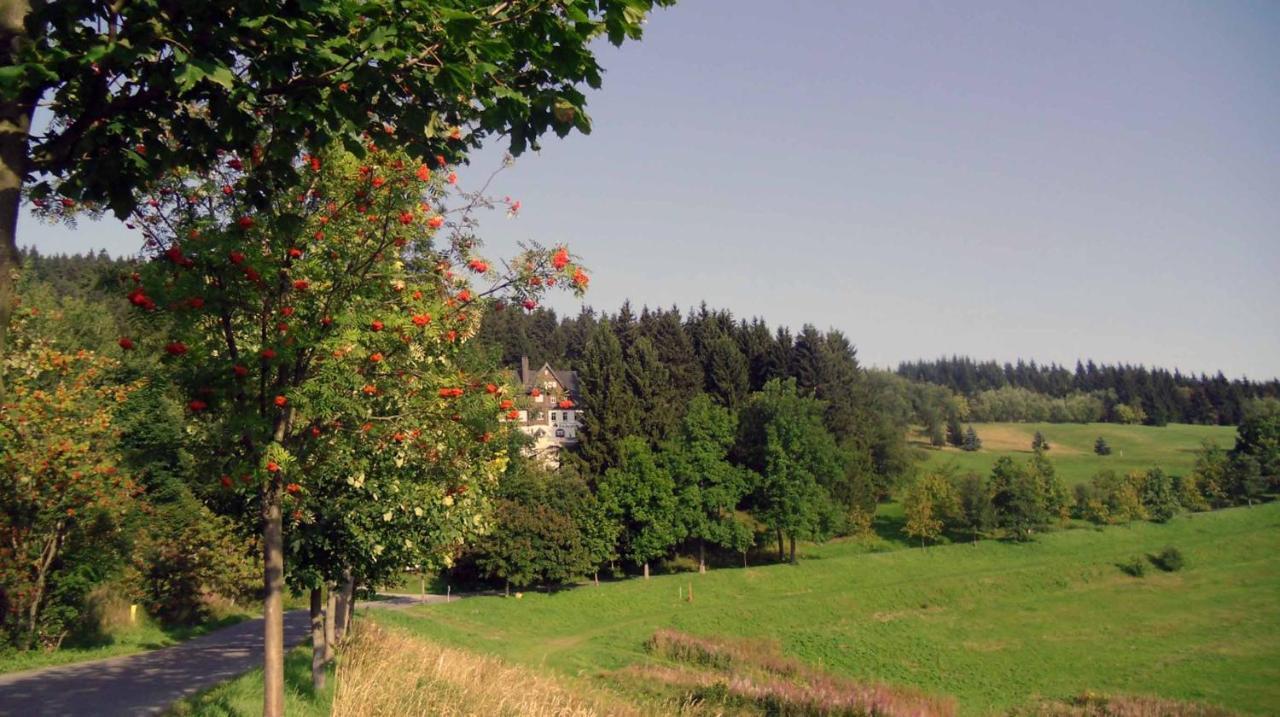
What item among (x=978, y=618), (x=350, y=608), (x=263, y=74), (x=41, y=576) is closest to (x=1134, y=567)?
(x=978, y=618)

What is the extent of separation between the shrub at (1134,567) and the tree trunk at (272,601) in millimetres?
59448

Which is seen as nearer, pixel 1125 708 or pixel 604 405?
pixel 1125 708

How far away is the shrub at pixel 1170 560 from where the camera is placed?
5462cm

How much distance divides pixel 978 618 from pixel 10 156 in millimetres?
49471

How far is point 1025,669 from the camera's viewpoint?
35.6m

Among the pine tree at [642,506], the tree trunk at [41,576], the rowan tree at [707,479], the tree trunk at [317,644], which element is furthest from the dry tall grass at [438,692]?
the rowan tree at [707,479]

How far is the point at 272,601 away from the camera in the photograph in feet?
27.7

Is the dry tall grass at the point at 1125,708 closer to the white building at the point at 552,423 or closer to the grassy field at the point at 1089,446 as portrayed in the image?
the white building at the point at 552,423

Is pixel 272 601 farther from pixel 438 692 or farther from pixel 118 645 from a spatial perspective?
pixel 118 645

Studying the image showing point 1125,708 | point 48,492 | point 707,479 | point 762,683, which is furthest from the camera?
point 707,479

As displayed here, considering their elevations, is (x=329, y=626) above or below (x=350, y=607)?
above

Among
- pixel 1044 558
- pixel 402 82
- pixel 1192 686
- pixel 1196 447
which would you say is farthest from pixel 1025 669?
pixel 1196 447

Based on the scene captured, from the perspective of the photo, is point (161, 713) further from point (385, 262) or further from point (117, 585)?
point (117, 585)

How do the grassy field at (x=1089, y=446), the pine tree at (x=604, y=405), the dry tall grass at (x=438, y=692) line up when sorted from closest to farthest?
the dry tall grass at (x=438, y=692) → the pine tree at (x=604, y=405) → the grassy field at (x=1089, y=446)
